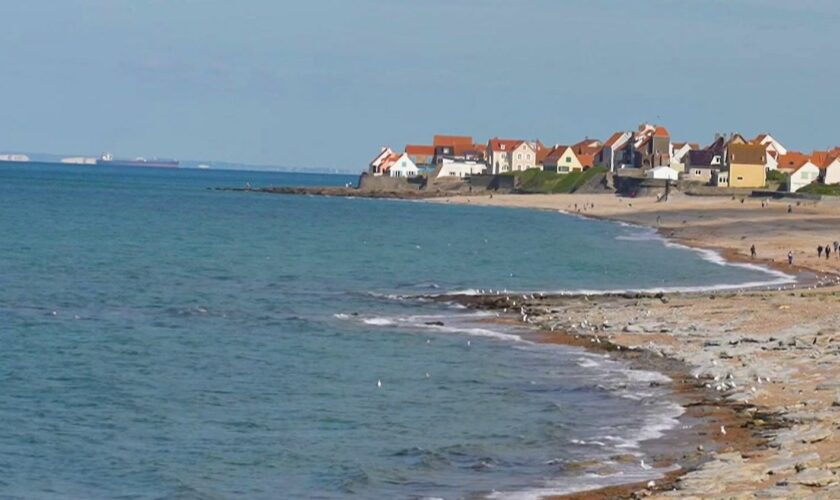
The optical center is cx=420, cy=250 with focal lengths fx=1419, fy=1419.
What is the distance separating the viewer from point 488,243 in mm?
78438

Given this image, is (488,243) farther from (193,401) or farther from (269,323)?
(193,401)

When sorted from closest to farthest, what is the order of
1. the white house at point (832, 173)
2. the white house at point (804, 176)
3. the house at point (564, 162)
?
the white house at point (804, 176) < the white house at point (832, 173) < the house at point (564, 162)

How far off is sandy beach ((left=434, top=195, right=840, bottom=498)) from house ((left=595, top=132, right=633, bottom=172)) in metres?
102

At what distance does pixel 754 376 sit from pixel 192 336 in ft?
49.8

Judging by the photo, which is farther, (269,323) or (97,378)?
(269,323)

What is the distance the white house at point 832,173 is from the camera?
12912 centimetres

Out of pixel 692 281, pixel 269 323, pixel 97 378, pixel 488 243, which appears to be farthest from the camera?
pixel 488 243

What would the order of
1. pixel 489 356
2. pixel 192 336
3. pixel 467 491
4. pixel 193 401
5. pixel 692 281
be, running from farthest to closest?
pixel 692 281
pixel 192 336
pixel 489 356
pixel 193 401
pixel 467 491

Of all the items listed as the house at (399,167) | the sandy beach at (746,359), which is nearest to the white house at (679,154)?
the house at (399,167)

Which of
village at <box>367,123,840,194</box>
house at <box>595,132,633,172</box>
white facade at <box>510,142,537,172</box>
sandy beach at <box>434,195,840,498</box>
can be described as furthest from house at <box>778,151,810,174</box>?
sandy beach at <box>434,195,840,498</box>

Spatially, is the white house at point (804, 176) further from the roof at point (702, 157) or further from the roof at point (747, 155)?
the roof at point (702, 157)

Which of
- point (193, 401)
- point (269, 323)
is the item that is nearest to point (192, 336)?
point (269, 323)

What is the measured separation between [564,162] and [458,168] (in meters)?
17.4

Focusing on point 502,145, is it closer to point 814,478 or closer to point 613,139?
point 613,139
